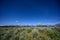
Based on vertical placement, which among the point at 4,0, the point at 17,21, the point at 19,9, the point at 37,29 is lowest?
the point at 37,29

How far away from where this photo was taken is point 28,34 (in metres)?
3.86

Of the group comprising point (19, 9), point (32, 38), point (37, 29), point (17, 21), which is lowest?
point (32, 38)

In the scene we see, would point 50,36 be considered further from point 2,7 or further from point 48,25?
point 2,7

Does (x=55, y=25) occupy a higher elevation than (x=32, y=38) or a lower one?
higher

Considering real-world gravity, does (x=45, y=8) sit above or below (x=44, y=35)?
above

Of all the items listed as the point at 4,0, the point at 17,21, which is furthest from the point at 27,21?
the point at 4,0

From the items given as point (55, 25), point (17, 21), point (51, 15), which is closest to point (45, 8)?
point (51, 15)

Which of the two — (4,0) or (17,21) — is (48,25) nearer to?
(17,21)

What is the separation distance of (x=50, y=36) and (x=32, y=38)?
486 millimetres

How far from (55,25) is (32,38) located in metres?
0.72

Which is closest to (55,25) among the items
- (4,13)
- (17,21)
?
(17,21)

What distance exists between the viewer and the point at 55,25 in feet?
12.9

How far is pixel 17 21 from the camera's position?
155 inches

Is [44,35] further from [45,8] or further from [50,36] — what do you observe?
[45,8]
